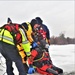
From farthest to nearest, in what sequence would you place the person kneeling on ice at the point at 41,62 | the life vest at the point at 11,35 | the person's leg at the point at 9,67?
the person kneeling on ice at the point at 41,62 < the person's leg at the point at 9,67 < the life vest at the point at 11,35

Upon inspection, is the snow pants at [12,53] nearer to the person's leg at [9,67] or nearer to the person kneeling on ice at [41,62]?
the person's leg at [9,67]

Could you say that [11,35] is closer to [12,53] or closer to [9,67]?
[12,53]

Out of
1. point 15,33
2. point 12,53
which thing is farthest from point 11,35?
point 12,53

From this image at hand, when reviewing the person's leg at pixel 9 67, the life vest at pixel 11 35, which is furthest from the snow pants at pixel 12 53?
the person's leg at pixel 9 67

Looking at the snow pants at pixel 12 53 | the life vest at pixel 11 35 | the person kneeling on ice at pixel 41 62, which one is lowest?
the person kneeling on ice at pixel 41 62

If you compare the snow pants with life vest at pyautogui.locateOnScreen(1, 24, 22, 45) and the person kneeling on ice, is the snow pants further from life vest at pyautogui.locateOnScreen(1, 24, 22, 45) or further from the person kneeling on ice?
the person kneeling on ice

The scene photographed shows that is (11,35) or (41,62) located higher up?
(11,35)

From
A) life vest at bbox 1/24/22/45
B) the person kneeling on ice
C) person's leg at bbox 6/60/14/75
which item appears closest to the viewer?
life vest at bbox 1/24/22/45

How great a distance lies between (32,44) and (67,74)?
1.24 metres

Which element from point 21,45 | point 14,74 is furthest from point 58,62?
point 21,45

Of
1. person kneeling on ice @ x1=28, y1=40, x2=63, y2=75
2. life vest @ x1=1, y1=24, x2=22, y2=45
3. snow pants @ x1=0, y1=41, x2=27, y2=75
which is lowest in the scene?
person kneeling on ice @ x1=28, y1=40, x2=63, y2=75

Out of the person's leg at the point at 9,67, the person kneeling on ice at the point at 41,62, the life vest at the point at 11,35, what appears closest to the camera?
the life vest at the point at 11,35

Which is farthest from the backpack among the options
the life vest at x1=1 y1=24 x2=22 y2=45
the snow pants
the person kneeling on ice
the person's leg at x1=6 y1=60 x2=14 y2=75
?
the person kneeling on ice

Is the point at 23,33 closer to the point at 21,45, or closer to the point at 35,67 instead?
the point at 21,45
